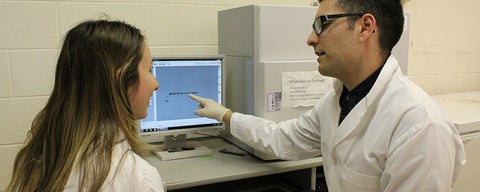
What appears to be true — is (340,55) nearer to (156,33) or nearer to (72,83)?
(72,83)

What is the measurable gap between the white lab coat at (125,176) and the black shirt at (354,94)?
2.46 ft

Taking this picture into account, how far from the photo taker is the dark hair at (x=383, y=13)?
1.27 meters

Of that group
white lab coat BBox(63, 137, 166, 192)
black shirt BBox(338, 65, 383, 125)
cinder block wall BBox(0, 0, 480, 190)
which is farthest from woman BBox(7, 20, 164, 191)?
cinder block wall BBox(0, 0, 480, 190)

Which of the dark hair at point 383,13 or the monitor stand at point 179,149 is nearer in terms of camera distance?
the dark hair at point 383,13

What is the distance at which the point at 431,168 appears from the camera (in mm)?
1114

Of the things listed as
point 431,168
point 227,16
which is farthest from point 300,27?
point 431,168

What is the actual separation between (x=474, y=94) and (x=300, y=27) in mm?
1913

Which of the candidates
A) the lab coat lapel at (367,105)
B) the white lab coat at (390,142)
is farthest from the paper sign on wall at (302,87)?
the lab coat lapel at (367,105)

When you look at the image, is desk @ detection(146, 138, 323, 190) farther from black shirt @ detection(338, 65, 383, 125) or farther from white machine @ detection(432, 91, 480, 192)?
white machine @ detection(432, 91, 480, 192)

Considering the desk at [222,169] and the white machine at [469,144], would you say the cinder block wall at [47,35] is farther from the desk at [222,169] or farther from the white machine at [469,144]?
the white machine at [469,144]

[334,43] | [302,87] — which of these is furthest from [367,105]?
[302,87]

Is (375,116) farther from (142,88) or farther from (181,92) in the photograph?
(181,92)

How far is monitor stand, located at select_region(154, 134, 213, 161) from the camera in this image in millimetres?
1711

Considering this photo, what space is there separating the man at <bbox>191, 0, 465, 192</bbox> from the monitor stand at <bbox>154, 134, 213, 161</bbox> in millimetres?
550
